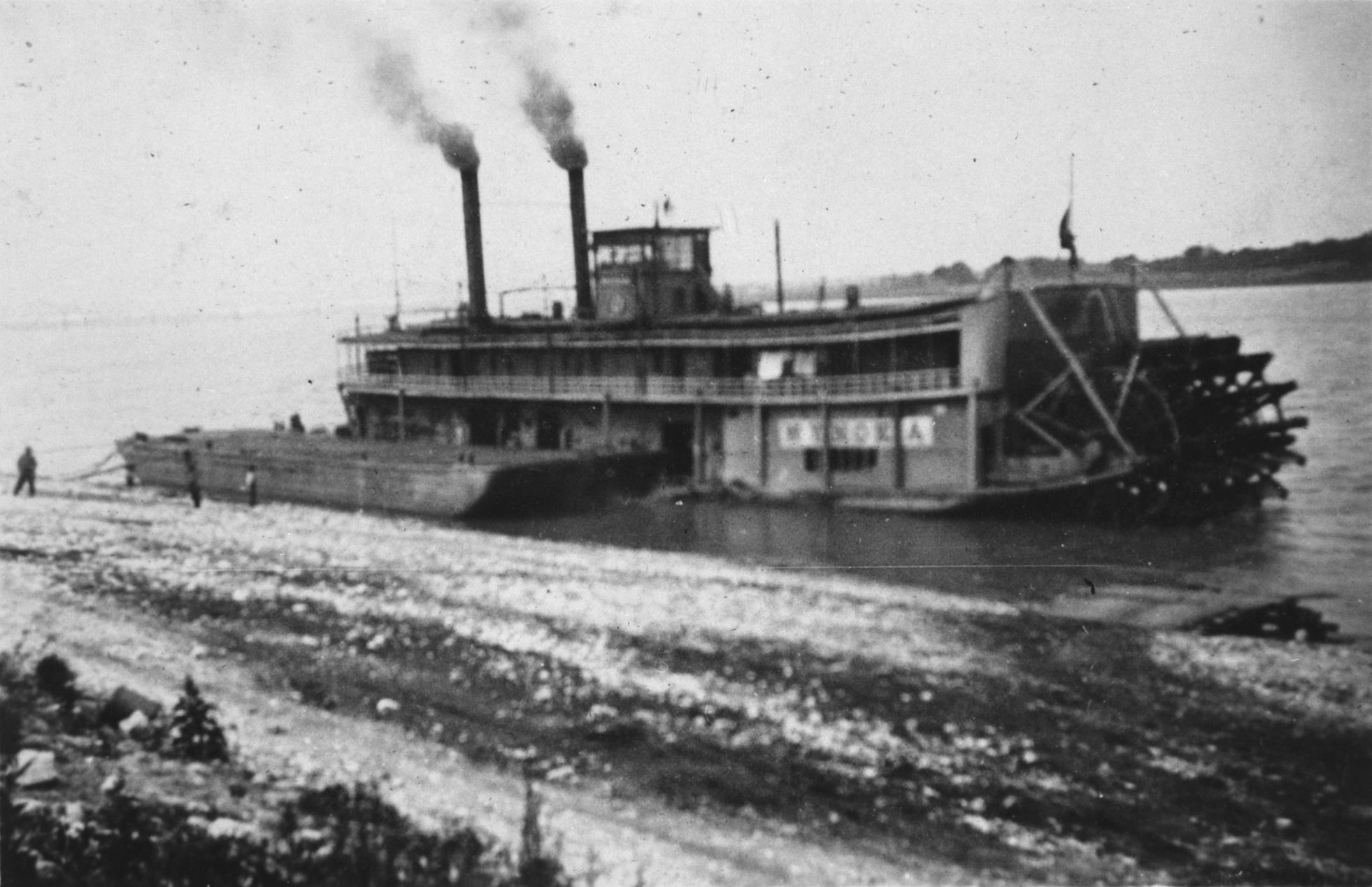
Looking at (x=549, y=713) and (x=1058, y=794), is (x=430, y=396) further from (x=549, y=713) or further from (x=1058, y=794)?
(x=1058, y=794)

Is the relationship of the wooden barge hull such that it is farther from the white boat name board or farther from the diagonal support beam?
the diagonal support beam

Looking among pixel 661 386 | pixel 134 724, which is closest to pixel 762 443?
pixel 661 386

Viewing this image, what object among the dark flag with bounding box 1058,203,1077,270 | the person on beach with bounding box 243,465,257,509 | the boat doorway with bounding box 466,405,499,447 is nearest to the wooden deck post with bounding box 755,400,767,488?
the boat doorway with bounding box 466,405,499,447

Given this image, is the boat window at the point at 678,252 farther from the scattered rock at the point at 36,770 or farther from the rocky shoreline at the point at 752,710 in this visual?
the scattered rock at the point at 36,770

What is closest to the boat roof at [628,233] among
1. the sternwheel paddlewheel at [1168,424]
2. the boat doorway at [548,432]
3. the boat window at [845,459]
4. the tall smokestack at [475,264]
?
the tall smokestack at [475,264]

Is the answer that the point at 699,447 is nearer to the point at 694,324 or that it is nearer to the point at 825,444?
the point at 694,324

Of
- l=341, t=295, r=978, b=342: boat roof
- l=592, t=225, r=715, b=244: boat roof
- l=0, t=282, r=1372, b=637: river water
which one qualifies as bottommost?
l=0, t=282, r=1372, b=637: river water
